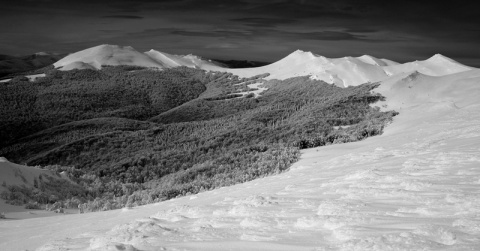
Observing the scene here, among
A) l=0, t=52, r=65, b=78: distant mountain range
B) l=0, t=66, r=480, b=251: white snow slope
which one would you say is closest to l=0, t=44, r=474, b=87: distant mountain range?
l=0, t=52, r=65, b=78: distant mountain range

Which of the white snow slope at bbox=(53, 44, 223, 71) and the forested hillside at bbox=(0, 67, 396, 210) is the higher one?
the white snow slope at bbox=(53, 44, 223, 71)

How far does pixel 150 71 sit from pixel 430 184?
99.8 m

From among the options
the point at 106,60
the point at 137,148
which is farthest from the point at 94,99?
the point at 137,148

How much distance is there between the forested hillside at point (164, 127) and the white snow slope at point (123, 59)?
6.90 meters

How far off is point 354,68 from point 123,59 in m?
73.0

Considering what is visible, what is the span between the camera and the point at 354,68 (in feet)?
192

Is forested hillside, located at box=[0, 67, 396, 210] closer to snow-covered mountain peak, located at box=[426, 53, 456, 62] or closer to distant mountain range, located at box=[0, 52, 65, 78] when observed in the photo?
snow-covered mountain peak, located at box=[426, 53, 456, 62]

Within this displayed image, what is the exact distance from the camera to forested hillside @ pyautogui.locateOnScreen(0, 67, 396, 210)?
18.1 metres

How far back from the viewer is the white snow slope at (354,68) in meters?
55.0

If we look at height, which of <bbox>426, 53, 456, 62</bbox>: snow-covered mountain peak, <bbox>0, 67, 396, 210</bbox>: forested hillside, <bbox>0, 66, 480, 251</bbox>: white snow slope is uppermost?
<bbox>426, 53, 456, 62</bbox>: snow-covered mountain peak

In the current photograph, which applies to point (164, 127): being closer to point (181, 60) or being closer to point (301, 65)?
point (301, 65)

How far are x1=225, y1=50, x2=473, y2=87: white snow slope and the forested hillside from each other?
300cm

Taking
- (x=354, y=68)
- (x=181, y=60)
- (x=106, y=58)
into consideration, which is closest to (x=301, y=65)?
(x=354, y=68)

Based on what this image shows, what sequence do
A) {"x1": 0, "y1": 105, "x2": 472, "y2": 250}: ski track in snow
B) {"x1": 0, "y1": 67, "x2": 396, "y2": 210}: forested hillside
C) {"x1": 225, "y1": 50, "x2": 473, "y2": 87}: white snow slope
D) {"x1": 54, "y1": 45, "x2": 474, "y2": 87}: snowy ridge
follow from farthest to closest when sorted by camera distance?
{"x1": 54, "y1": 45, "x2": 474, "y2": 87}: snowy ridge → {"x1": 225, "y1": 50, "x2": 473, "y2": 87}: white snow slope → {"x1": 0, "y1": 67, "x2": 396, "y2": 210}: forested hillside → {"x1": 0, "y1": 105, "x2": 472, "y2": 250}: ski track in snow
